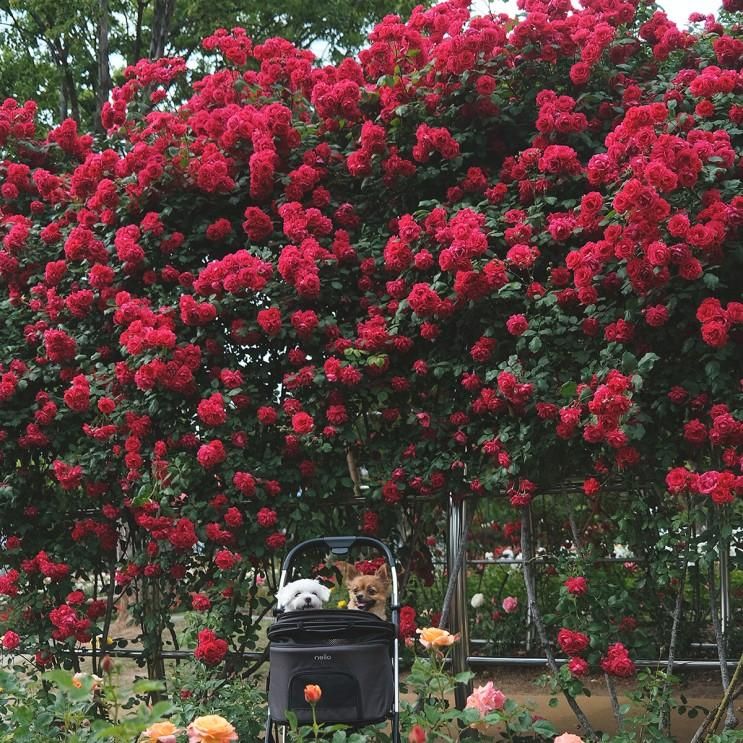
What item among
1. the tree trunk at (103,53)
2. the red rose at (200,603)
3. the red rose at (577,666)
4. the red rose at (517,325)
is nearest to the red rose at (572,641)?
the red rose at (577,666)

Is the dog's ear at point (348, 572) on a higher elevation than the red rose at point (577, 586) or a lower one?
higher

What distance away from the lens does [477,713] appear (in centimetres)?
299

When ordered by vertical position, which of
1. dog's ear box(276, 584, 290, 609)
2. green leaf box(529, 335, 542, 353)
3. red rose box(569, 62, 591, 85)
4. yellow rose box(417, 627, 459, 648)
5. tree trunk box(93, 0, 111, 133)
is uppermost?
tree trunk box(93, 0, 111, 133)

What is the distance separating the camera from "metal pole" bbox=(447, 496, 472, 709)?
4680 millimetres

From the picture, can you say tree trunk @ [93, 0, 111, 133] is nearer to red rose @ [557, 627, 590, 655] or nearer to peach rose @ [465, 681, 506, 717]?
red rose @ [557, 627, 590, 655]

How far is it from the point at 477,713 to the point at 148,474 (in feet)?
7.68

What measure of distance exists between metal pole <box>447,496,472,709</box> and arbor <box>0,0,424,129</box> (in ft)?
31.1

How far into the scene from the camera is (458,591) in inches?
187

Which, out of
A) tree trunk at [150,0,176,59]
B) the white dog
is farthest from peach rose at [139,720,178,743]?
tree trunk at [150,0,176,59]

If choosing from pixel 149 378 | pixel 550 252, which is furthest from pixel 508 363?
pixel 149 378

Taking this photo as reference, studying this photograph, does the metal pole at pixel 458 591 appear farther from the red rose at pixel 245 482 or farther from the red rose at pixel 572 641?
the red rose at pixel 245 482

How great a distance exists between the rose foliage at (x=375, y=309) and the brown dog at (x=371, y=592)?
0.82 ft

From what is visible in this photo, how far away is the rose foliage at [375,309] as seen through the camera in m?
4.02

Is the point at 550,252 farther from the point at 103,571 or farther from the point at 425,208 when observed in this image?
the point at 103,571
